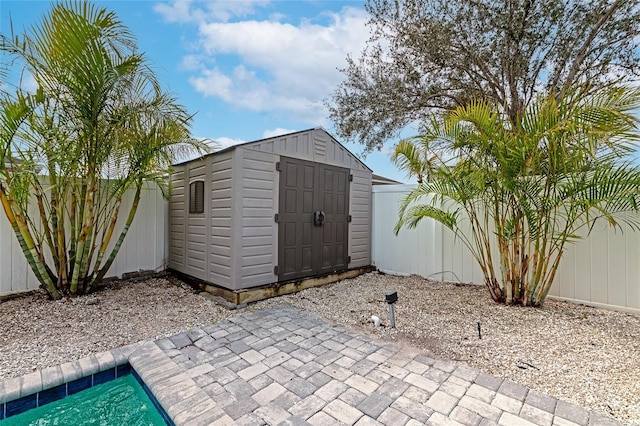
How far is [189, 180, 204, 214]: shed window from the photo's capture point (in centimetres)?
446

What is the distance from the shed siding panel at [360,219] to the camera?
5.45 m

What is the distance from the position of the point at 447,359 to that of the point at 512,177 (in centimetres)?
195

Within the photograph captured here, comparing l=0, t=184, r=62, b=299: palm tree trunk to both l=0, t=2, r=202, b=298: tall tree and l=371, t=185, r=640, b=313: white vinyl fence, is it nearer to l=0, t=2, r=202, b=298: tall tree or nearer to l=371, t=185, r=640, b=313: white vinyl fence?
l=0, t=2, r=202, b=298: tall tree

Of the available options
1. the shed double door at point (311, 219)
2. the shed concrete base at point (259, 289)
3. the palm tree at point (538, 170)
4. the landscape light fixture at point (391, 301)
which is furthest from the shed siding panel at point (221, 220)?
the palm tree at point (538, 170)

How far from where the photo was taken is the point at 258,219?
410 centimetres

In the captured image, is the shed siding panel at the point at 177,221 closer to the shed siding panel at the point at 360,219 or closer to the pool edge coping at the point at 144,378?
the pool edge coping at the point at 144,378

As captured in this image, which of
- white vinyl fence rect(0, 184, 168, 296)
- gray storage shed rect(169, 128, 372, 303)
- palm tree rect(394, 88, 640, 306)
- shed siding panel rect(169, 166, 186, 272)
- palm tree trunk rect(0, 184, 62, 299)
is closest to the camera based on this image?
palm tree rect(394, 88, 640, 306)

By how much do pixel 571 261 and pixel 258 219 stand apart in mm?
3948

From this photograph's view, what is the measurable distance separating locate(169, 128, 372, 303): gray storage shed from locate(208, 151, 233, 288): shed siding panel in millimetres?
13

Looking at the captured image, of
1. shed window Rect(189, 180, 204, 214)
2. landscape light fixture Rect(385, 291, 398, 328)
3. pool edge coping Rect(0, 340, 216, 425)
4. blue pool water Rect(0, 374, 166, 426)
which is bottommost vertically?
blue pool water Rect(0, 374, 166, 426)

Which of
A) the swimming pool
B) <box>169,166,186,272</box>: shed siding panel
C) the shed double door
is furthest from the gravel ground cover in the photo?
<box>169,166,186,272</box>: shed siding panel

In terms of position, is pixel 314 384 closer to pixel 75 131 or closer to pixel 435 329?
pixel 435 329

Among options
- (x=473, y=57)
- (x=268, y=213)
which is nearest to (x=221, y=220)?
(x=268, y=213)

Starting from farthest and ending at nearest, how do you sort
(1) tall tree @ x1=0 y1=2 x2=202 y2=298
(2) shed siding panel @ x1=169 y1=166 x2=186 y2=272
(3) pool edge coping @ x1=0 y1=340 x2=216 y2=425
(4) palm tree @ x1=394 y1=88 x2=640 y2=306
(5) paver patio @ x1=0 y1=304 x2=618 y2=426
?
(2) shed siding panel @ x1=169 y1=166 x2=186 y2=272 → (1) tall tree @ x1=0 y1=2 x2=202 y2=298 → (4) palm tree @ x1=394 y1=88 x2=640 y2=306 → (3) pool edge coping @ x1=0 y1=340 x2=216 y2=425 → (5) paver patio @ x1=0 y1=304 x2=618 y2=426
